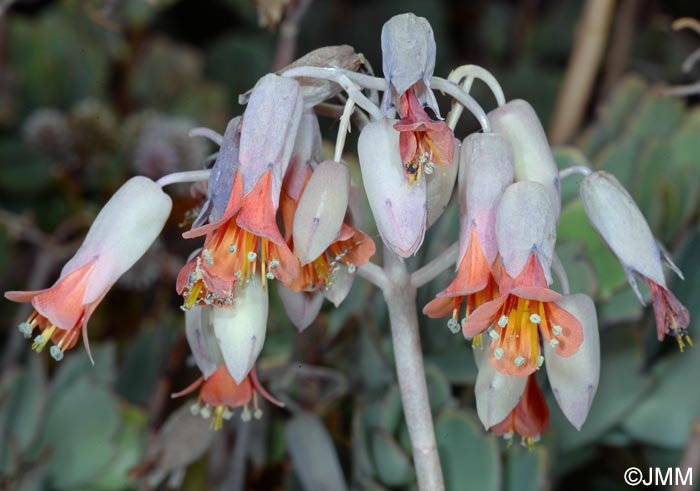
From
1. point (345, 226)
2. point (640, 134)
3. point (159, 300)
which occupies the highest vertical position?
point (345, 226)

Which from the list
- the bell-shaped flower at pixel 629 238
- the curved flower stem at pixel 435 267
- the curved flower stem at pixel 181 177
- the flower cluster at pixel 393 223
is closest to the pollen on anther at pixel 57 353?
the flower cluster at pixel 393 223

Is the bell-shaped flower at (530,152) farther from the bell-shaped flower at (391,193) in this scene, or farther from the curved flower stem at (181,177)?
the curved flower stem at (181,177)

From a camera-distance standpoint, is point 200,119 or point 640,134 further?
point 200,119

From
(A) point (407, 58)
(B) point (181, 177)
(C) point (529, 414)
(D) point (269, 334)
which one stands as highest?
(A) point (407, 58)

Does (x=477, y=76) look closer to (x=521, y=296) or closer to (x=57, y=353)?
(x=521, y=296)

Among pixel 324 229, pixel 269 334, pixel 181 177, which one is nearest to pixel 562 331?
pixel 324 229

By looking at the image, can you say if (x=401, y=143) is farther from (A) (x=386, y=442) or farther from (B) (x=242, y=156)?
(A) (x=386, y=442)

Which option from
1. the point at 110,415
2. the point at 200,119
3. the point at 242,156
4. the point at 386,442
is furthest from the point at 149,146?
the point at 242,156
